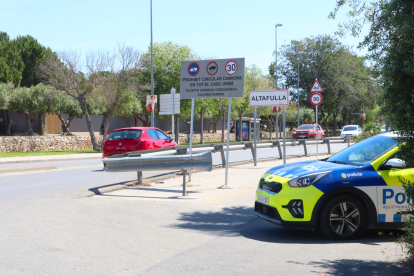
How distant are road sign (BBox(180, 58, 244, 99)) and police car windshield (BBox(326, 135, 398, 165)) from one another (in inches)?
191

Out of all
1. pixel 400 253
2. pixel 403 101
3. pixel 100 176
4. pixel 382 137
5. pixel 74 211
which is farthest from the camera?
pixel 100 176

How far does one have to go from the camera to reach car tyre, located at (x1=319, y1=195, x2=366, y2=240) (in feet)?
20.1

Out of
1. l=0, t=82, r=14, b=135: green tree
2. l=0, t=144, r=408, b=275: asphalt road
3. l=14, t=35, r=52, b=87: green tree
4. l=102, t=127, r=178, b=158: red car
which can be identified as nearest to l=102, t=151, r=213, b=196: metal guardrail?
l=0, t=144, r=408, b=275: asphalt road

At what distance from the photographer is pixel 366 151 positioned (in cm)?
686

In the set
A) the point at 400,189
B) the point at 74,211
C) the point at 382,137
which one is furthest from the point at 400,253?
the point at 74,211

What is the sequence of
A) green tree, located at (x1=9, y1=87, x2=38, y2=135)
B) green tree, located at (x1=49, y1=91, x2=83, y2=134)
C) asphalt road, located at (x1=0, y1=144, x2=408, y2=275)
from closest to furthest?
asphalt road, located at (x1=0, y1=144, x2=408, y2=275) < green tree, located at (x1=9, y1=87, x2=38, y2=135) < green tree, located at (x1=49, y1=91, x2=83, y2=134)

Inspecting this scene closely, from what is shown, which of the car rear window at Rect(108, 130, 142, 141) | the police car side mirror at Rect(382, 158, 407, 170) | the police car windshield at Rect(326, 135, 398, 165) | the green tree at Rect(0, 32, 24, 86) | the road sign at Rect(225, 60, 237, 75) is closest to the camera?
the police car side mirror at Rect(382, 158, 407, 170)

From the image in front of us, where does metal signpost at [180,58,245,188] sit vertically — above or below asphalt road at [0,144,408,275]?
above

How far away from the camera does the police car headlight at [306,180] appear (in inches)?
243

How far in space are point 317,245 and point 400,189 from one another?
4.69 feet

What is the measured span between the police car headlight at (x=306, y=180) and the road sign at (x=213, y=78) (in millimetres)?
5699

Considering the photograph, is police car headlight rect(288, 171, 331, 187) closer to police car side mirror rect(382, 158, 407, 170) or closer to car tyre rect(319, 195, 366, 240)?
car tyre rect(319, 195, 366, 240)

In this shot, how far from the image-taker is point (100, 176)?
14.2m

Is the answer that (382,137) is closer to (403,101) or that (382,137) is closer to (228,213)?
(403,101)
